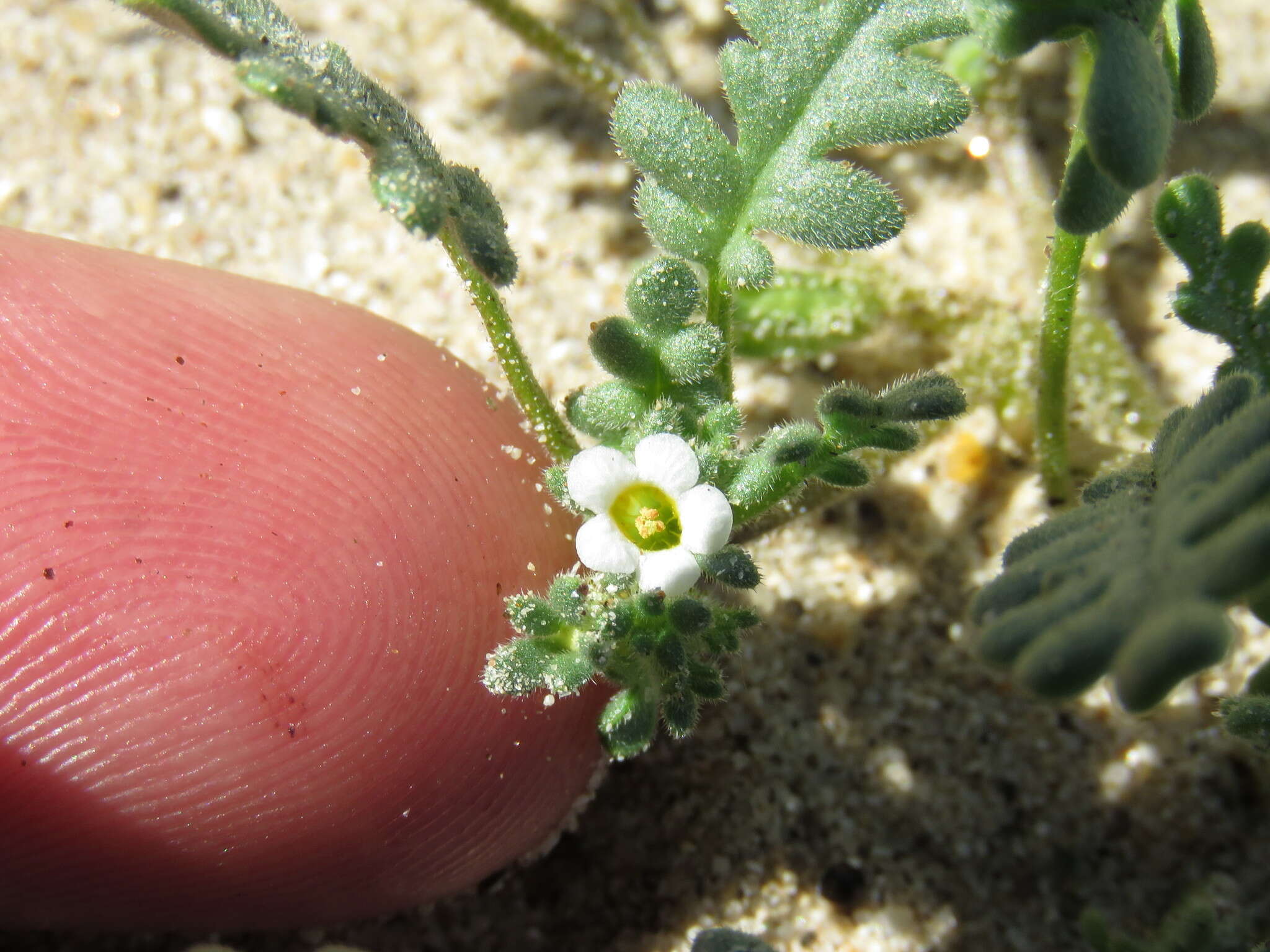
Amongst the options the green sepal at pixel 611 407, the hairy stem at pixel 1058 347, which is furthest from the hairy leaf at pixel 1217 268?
the green sepal at pixel 611 407

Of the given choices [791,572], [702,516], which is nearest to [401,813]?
[702,516]

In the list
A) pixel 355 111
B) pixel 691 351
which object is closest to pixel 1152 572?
pixel 691 351

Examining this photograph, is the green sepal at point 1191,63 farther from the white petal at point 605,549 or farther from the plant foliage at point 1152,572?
the white petal at point 605,549

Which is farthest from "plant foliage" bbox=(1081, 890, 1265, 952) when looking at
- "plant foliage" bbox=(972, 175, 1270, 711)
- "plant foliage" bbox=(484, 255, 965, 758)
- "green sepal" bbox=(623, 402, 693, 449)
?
"green sepal" bbox=(623, 402, 693, 449)

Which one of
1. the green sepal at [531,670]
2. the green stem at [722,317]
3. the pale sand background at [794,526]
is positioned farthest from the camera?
the pale sand background at [794,526]

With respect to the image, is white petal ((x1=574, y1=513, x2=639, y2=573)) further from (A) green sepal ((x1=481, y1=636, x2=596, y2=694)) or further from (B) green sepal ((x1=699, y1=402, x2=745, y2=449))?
(B) green sepal ((x1=699, y1=402, x2=745, y2=449))

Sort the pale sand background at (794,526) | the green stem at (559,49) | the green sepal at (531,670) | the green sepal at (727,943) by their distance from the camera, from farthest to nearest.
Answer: the green stem at (559,49) < the pale sand background at (794,526) < the green sepal at (727,943) < the green sepal at (531,670)
